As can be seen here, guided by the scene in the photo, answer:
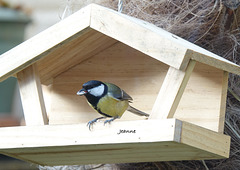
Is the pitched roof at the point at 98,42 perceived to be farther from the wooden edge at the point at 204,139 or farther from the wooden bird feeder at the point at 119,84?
the wooden edge at the point at 204,139

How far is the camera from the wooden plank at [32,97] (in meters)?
2.22

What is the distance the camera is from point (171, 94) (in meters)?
1.91

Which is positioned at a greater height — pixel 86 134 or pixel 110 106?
pixel 110 106

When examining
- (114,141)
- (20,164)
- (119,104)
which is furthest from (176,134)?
(20,164)

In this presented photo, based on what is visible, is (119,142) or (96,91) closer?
(119,142)

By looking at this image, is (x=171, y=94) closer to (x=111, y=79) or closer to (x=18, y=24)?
(x=111, y=79)

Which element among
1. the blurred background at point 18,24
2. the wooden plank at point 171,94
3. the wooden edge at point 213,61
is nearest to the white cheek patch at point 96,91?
the wooden plank at point 171,94

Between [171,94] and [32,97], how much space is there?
2.26ft

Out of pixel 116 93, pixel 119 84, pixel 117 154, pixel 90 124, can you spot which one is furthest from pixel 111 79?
pixel 90 124

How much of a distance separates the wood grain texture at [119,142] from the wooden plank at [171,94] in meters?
0.10

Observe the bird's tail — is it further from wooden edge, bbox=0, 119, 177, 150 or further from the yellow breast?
wooden edge, bbox=0, 119, 177, 150

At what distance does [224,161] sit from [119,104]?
2.59 feet

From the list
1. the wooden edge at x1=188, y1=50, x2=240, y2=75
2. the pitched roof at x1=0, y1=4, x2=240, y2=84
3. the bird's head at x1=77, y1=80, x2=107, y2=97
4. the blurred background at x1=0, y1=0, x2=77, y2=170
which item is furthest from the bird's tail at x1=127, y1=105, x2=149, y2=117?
the blurred background at x1=0, y1=0, x2=77, y2=170

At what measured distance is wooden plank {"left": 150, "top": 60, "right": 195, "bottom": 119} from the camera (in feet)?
6.24
